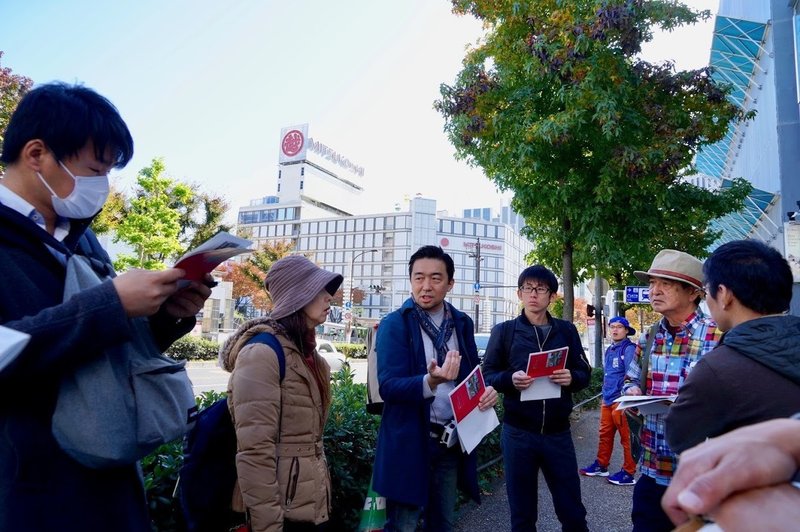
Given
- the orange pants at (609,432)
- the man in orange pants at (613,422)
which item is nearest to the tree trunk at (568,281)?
the man in orange pants at (613,422)

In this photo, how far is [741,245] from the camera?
6.89 feet

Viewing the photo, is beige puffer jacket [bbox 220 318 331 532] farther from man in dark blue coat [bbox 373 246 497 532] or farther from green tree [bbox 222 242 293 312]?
green tree [bbox 222 242 293 312]

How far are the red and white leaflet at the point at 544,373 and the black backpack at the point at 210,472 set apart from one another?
181 centimetres

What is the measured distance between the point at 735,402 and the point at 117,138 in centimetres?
212

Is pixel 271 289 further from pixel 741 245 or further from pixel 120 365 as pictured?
pixel 741 245

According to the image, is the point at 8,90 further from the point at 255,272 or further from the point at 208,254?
the point at 255,272

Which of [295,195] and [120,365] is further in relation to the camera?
[295,195]

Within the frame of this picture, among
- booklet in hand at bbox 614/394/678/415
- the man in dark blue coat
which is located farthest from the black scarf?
booklet in hand at bbox 614/394/678/415

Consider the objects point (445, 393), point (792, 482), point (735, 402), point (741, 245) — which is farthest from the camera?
point (445, 393)

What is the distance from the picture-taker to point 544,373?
3.45m

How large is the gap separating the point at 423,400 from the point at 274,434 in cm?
97

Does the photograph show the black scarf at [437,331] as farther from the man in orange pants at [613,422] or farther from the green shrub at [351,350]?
the green shrub at [351,350]

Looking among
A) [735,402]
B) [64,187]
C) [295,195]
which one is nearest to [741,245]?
[735,402]

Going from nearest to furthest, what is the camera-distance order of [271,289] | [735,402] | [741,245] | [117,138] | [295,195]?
1. [117,138]
2. [735,402]
3. [741,245]
4. [271,289]
5. [295,195]
